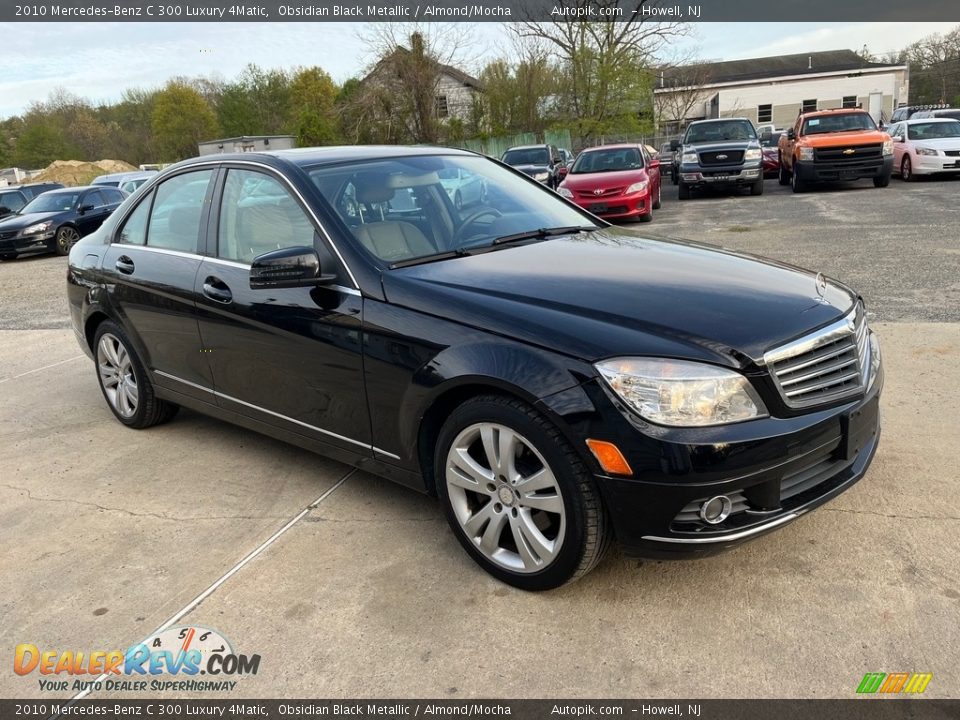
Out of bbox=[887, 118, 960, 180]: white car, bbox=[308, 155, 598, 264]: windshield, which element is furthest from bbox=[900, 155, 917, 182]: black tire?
bbox=[308, 155, 598, 264]: windshield

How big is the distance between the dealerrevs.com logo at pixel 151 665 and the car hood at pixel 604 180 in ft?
42.0

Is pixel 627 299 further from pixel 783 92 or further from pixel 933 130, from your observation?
pixel 783 92

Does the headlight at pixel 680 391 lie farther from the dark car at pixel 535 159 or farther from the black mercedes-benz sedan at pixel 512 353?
the dark car at pixel 535 159

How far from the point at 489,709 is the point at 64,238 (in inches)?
711

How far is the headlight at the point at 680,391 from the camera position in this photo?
250cm

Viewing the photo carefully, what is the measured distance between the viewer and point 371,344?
3188 millimetres

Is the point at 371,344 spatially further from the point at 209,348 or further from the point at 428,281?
the point at 209,348

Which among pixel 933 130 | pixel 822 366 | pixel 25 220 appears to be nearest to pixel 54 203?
pixel 25 220

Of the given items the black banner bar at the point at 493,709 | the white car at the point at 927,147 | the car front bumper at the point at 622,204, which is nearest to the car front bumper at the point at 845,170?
the white car at the point at 927,147

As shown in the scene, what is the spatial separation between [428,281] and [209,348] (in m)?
1.53

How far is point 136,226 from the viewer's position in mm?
4773

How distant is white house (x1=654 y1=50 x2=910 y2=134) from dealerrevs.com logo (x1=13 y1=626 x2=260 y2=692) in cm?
5564

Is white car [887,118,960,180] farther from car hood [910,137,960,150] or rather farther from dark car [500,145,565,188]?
dark car [500,145,565,188]

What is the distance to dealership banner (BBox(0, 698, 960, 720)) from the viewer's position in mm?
2252
